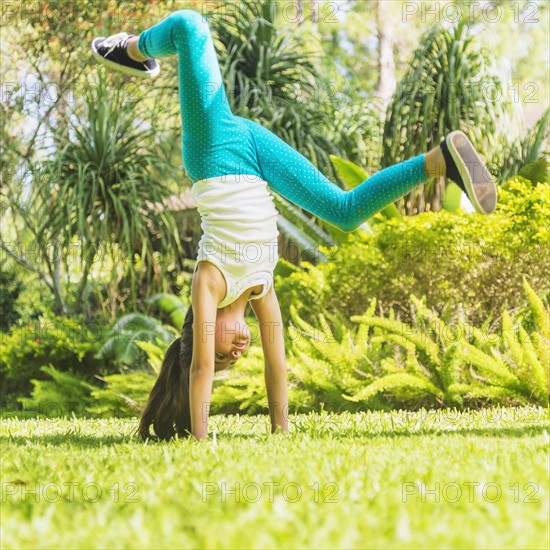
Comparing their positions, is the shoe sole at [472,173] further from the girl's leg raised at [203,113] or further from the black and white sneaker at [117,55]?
the black and white sneaker at [117,55]

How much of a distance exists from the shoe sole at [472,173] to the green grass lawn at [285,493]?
1.08 m

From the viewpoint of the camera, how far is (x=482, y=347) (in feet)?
21.6

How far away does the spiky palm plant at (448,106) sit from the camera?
10.6 m

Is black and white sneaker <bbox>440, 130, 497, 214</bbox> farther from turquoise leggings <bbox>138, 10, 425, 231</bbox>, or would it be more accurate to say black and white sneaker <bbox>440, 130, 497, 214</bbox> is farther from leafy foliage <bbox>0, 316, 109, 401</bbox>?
leafy foliage <bbox>0, 316, 109, 401</bbox>

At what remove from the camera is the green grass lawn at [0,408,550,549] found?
1.83 m

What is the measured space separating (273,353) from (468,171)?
143cm

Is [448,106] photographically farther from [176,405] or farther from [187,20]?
[176,405]

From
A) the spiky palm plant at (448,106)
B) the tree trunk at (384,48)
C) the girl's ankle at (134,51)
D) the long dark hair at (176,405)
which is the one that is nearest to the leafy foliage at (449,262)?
the spiky palm plant at (448,106)

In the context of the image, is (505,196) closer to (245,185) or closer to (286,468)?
(245,185)

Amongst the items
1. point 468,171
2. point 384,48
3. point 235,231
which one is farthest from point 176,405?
point 384,48

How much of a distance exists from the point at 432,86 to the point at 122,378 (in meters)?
5.96

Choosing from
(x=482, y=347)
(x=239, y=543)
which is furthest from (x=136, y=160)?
(x=239, y=543)

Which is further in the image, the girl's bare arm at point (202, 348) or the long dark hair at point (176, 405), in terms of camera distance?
the long dark hair at point (176, 405)

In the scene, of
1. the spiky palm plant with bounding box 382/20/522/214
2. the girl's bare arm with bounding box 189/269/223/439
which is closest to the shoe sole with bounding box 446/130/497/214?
the girl's bare arm with bounding box 189/269/223/439
